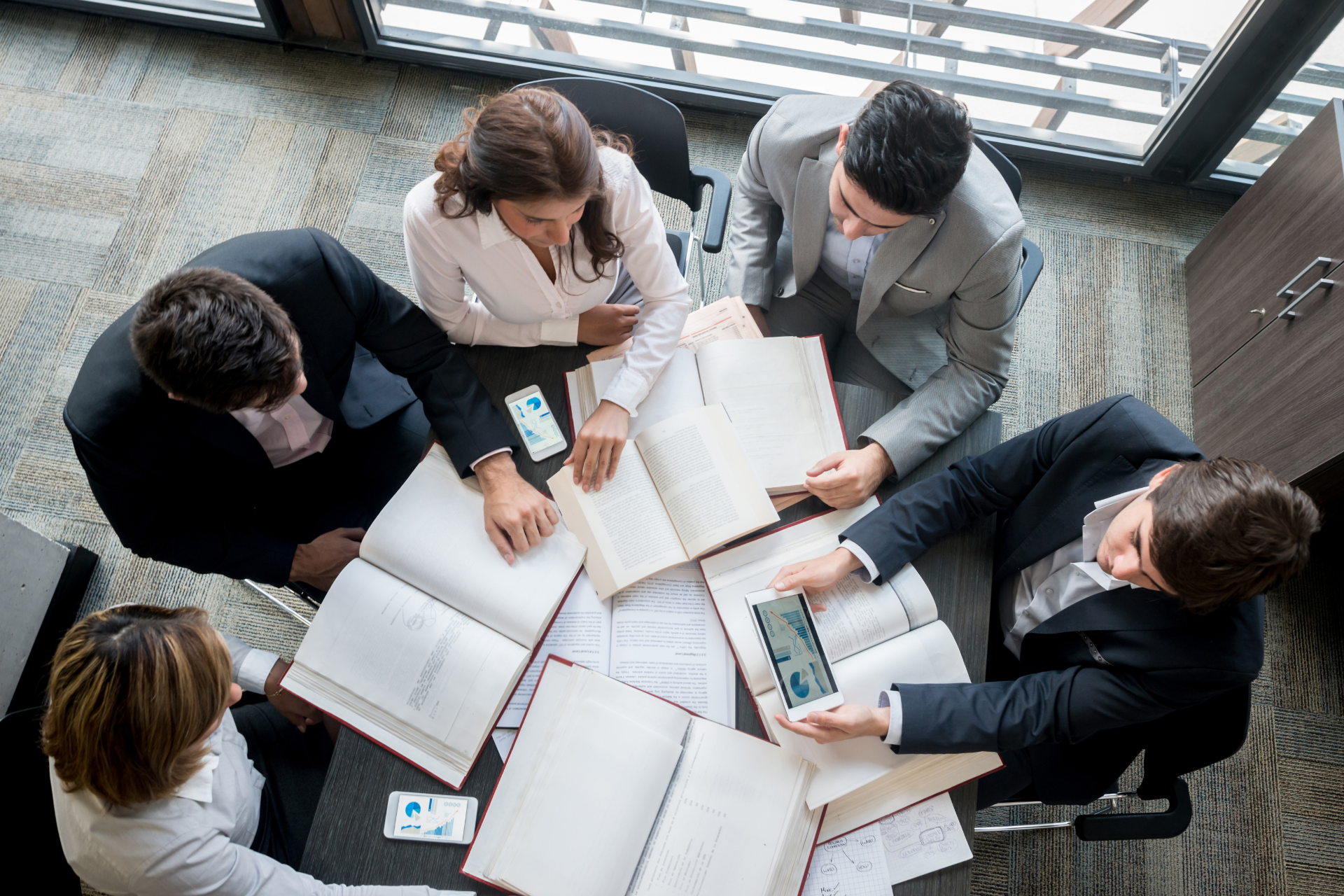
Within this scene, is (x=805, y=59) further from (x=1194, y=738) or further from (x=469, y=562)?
(x=1194, y=738)

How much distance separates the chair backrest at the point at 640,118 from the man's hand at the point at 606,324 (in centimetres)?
34

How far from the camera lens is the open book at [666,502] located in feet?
4.89

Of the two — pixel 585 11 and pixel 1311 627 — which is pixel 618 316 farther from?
pixel 1311 627

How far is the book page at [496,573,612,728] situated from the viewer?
1.42 meters

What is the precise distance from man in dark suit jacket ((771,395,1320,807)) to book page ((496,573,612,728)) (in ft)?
1.07

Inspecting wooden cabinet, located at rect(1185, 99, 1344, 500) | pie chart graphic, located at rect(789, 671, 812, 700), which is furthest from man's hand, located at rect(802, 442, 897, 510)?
wooden cabinet, located at rect(1185, 99, 1344, 500)

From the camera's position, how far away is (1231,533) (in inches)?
46.6

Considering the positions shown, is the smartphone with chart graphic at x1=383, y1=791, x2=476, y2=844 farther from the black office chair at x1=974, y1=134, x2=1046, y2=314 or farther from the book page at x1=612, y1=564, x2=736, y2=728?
the black office chair at x1=974, y1=134, x2=1046, y2=314

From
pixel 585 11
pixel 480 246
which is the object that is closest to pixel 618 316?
pixel 480 246

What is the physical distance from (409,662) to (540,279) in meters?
0.78

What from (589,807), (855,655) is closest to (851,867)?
(855,655)

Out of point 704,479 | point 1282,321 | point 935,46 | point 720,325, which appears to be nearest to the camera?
point 704,479

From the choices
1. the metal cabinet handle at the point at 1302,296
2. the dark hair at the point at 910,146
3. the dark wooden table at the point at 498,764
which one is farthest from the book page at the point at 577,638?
the metal cabinet handle at the point at 1302,296

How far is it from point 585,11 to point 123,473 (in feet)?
7.56
